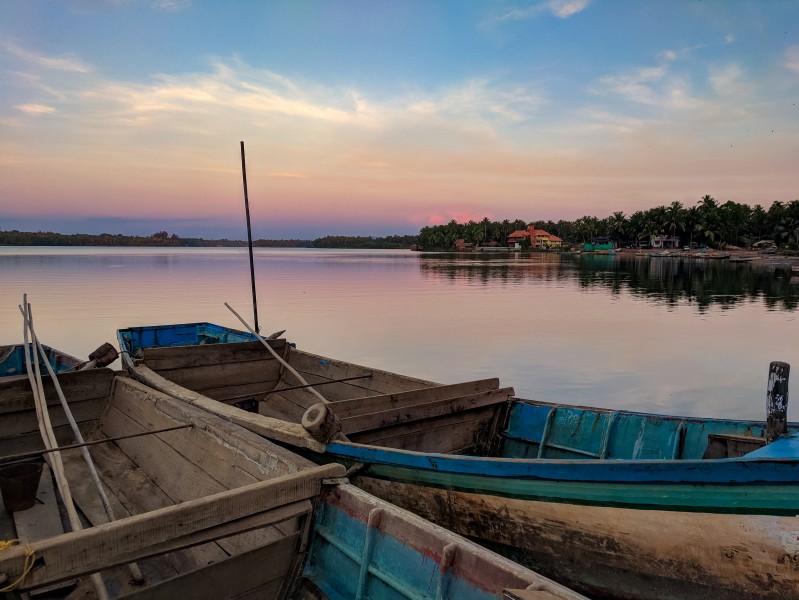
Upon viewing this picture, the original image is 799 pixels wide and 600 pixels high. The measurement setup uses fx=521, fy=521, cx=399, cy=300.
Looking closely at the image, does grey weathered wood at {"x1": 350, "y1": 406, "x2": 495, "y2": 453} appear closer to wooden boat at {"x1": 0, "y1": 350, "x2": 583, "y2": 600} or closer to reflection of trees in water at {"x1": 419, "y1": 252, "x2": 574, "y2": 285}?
wooden boat at {"x1": 0, "y1": 350, "x2": 583, "y2": 600}

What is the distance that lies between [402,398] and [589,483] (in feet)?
8.70

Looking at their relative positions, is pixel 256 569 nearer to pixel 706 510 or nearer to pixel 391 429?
pixel 391 429

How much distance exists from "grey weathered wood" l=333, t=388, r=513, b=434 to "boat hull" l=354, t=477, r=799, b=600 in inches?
37.3

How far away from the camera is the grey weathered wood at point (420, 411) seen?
5348 mm

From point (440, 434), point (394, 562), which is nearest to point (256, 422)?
point (440, 434)

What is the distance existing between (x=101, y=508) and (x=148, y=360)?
295cm

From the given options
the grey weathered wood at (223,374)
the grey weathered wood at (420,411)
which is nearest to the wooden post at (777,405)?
the grey weathered wood at (420,411)

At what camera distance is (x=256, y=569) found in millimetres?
3611

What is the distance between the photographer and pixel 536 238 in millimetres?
179000

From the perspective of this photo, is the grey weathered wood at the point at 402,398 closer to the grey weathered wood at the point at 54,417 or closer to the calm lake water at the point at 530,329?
the grey weathered wood at the point at 54,417

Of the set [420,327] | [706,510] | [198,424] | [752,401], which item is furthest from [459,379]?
[706,510]

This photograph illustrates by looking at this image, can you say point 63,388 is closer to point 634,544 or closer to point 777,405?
point 634,544

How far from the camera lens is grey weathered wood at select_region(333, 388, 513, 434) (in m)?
5.35

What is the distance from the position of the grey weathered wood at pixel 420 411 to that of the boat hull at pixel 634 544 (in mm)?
947
